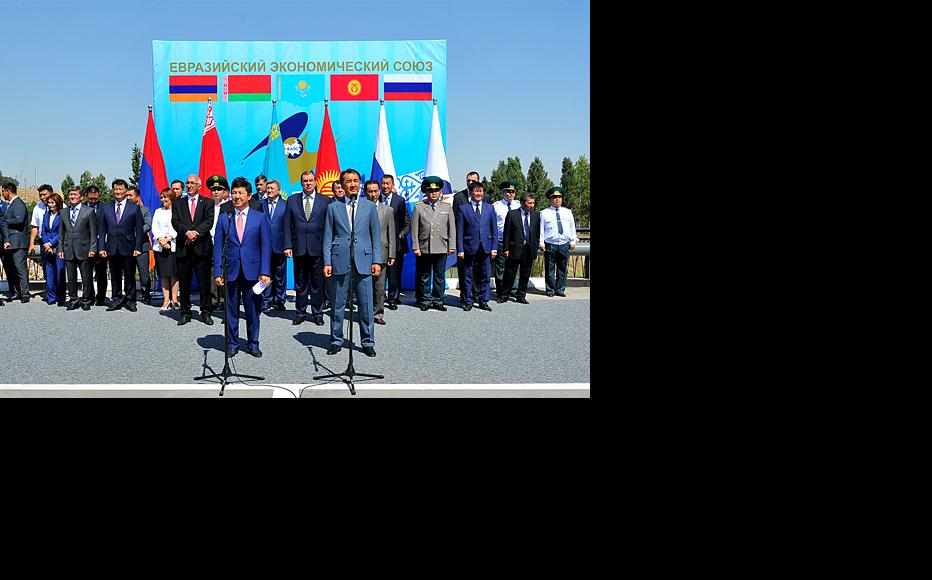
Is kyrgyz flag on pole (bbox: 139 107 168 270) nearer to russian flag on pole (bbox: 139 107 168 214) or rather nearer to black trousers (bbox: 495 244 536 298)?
russian flag on pole (bbox: 139 107 168 214)

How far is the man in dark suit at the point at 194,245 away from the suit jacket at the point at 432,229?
2.79 metres

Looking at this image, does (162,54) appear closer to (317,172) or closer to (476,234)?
(317,172)

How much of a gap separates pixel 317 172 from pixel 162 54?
3330 mm

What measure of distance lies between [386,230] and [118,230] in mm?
4452

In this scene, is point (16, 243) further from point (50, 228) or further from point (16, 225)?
point (50, 228)

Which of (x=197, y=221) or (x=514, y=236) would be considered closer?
(x=197, y=221)

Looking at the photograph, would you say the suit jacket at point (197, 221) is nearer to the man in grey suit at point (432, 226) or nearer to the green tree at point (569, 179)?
the man in grey suit at point (432, 226)

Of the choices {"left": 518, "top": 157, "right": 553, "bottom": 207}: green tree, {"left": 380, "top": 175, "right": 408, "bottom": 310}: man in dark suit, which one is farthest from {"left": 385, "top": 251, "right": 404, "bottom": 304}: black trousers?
{"left": 518, "top": 157, "right": 553, "bottom": 207}: green tree

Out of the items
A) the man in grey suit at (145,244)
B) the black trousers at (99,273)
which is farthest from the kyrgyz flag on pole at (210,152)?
the black trousers at (99,273)

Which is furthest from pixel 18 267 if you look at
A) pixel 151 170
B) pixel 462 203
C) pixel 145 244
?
pixel 462 203

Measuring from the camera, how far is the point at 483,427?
3.94 meters

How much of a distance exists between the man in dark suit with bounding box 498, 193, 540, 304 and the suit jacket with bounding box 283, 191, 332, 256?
A: 3255 mm

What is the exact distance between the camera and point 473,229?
459 inches

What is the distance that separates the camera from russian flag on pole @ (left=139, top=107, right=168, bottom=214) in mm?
13008
